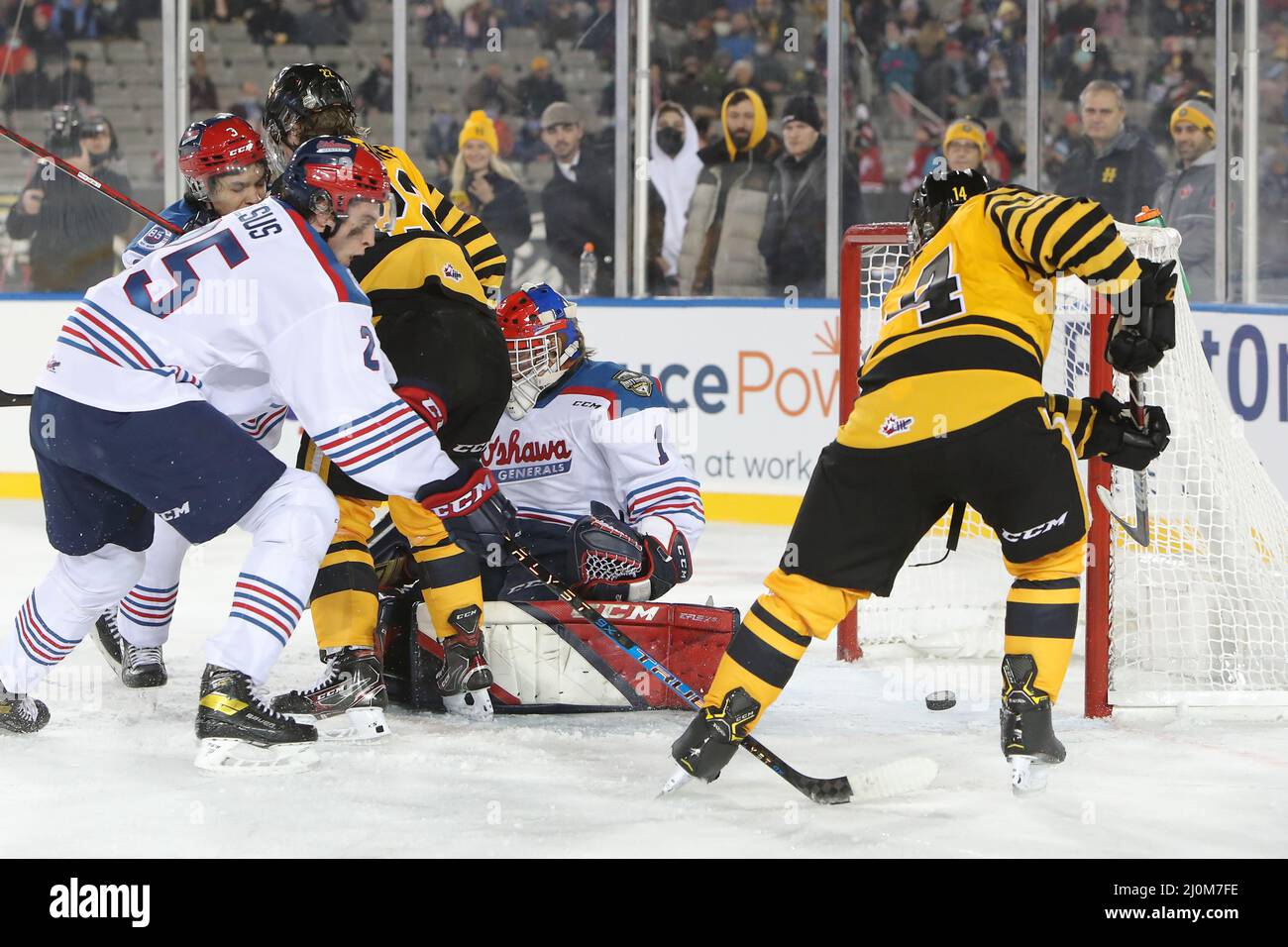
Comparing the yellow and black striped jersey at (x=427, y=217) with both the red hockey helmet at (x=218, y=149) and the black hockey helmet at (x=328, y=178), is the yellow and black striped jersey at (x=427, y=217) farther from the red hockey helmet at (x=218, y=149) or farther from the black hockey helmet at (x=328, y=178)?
the red hockey helmet at (x=218, y=149)

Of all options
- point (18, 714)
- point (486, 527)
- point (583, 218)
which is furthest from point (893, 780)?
point (583, 218)

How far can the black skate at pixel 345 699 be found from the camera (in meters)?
3.07

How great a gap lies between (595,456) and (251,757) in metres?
1.07

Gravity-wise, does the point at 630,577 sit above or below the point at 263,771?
above

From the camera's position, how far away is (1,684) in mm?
3039

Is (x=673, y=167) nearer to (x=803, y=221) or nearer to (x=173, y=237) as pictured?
(x=803, y=221)

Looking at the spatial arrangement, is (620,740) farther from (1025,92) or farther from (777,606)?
(1025,92)

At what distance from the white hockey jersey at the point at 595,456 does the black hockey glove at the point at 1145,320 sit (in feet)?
3.44

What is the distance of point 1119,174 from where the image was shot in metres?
6.29

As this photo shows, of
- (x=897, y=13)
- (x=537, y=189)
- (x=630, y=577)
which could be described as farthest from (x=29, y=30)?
(x=630, y=577)

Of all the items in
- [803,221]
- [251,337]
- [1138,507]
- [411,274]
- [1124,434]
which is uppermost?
[803,221]

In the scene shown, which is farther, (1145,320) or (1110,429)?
(1110,429)

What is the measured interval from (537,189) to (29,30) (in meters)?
2.41

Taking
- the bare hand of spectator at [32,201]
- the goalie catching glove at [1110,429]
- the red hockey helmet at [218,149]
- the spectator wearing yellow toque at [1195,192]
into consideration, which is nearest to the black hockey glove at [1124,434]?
the goalie catching glove at [1110,429]
